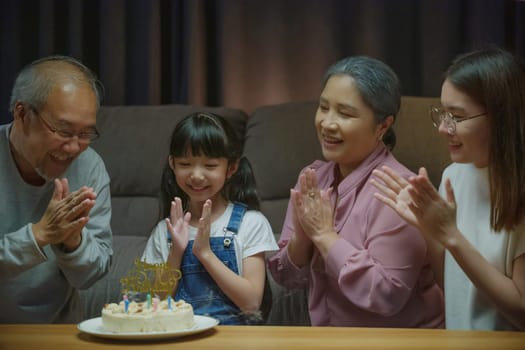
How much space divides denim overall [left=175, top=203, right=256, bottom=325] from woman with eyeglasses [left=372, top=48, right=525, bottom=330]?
0.46 meters

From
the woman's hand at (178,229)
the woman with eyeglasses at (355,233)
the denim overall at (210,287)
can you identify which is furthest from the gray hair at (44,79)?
the woman with eyeglasses at (355,233)

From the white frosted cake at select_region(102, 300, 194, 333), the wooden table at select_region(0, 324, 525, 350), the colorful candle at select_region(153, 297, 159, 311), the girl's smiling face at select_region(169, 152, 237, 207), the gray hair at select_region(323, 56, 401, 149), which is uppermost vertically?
the gray hair at select_region(323, 56, 401, 149)

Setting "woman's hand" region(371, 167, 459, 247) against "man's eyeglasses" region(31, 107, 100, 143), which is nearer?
"woman's hand" region(371, 167, 459, 247)

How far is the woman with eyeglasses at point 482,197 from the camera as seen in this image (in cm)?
135

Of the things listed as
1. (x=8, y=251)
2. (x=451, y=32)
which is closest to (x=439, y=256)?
(x=8, y=251)

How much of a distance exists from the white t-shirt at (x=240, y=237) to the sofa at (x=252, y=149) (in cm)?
52

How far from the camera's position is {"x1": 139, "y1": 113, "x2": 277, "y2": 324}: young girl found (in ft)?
5.50

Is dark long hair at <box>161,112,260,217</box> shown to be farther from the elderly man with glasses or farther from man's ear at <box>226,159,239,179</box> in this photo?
the elderly man with glasses

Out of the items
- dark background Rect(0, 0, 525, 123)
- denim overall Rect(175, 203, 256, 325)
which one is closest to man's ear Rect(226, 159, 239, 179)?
denim overall Rect(175, 203, 256, 325)

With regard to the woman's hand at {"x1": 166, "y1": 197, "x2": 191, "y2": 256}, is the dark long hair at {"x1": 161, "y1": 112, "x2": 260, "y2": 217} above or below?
above

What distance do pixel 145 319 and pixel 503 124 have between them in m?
0.77

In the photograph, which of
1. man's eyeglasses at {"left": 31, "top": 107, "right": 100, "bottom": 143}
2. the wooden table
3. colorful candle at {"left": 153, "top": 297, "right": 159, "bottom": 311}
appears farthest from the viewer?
man's eyeglasses at {"left": 31, "top": 107, "right": 100, "bottom": 143}

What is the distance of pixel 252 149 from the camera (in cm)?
261

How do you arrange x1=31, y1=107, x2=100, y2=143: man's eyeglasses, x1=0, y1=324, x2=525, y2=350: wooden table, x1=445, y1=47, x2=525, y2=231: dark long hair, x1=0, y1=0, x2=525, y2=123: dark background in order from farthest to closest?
x1=0, y1=0, x2=525, y2=123: dark background → x1=31, y1=107, x2=100, y2=143: man's eyeglasses → x1=445, y1=47, x2=525, y2=231: dark long hair → x1=0, y1=324, x2=525, y2=350: wooden table
